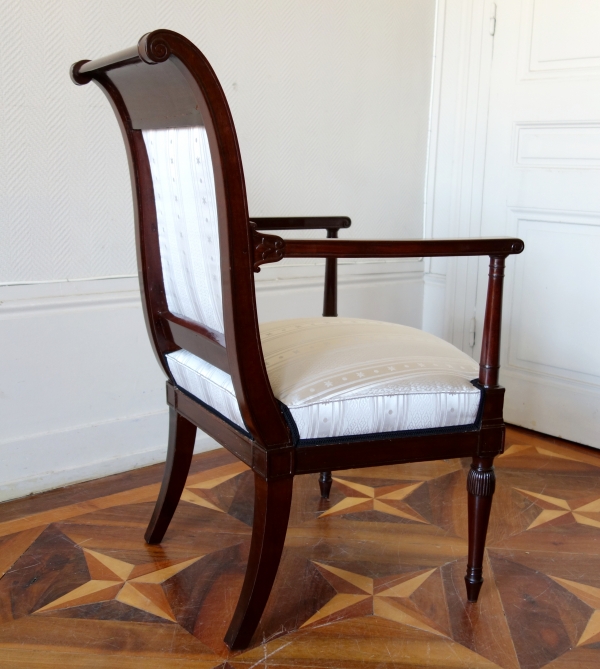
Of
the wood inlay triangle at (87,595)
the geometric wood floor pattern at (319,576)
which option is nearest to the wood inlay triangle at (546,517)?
the geometric wood floor pattern at (319,576)

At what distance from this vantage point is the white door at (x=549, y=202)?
218cm

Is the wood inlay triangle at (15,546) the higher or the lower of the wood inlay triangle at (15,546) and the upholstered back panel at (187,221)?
the lower

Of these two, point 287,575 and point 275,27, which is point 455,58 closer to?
point 275,27

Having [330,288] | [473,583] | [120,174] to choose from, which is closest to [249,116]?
[120,174]

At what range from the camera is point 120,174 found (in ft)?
6.44

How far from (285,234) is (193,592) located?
118 cm

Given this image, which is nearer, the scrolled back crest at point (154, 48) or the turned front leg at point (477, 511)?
the scrolled back crest at point (154, 48)

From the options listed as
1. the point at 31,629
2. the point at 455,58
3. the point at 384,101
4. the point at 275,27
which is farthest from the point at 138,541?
the point at 455,58

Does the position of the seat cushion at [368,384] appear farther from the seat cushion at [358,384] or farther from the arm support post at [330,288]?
the arm support post at [330,288]

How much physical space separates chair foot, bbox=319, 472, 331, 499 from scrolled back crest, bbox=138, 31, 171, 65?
46.3 inches

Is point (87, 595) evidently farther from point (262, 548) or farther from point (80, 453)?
point (80, 453)

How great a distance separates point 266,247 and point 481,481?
61 cm

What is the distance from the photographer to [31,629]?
52.2 inches

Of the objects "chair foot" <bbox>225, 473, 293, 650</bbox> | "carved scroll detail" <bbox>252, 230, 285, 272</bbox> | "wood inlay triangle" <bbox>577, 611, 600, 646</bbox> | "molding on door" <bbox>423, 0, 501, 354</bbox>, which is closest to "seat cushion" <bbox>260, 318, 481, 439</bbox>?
"chair foot" <bbox>225, 473, 293, 650</bbox>
